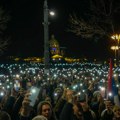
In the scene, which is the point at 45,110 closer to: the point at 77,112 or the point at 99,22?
the point at 77,112

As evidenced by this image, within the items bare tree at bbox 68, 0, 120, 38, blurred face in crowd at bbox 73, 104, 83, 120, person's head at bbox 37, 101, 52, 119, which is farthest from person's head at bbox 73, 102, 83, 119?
bare tree at bbox 68, 0, 120, 38

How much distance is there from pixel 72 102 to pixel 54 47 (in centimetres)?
7954

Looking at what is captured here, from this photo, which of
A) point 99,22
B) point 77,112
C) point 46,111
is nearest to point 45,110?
point 46,111

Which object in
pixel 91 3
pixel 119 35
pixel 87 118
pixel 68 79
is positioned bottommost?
pixel 87 118

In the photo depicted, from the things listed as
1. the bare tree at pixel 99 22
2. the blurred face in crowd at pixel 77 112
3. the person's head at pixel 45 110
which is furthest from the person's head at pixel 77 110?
the bare tree at pixel 99 22

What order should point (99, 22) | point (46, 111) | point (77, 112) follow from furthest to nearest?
point (99, 22), point (77, 112), point (46, 111)

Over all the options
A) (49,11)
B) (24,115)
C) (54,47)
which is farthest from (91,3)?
(54,47)

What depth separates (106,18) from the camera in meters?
30.1

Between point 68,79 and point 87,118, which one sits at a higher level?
point 68,79

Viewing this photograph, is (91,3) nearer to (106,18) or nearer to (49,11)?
(106,18)

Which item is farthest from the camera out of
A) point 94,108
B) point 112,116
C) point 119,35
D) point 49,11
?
point 119,35

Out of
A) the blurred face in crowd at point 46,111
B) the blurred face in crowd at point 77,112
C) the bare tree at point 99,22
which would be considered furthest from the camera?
the bare tree at point 99,22

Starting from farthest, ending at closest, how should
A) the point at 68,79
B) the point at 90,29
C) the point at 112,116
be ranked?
1. the point at 90,29
2. the point at 68,79
3. the point at 112,116

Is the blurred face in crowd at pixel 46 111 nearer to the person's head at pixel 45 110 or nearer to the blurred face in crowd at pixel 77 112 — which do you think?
the person's head at pixel 45 110
